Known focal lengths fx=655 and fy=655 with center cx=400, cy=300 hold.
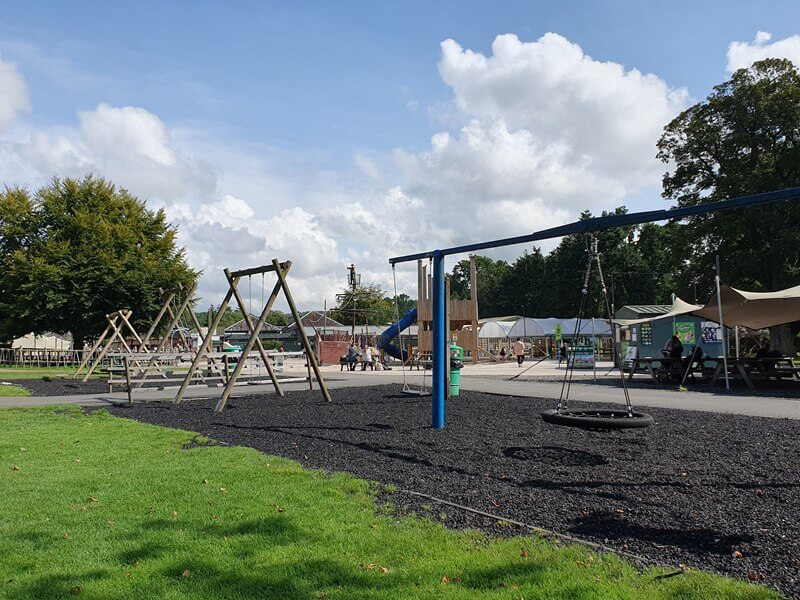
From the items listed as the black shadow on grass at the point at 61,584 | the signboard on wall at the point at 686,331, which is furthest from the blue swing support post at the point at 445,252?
the signboard on wall at the point at 686,331

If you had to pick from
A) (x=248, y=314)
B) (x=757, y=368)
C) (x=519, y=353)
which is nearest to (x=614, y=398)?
(x=757, y=368)

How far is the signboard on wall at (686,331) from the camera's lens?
31.8 meters

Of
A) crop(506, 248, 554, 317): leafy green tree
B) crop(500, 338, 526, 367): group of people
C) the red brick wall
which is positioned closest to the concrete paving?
crop(500, 338, 526, 367): group of people

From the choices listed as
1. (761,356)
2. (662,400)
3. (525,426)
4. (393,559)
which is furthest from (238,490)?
(761,356)

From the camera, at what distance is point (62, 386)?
2006 centimetres

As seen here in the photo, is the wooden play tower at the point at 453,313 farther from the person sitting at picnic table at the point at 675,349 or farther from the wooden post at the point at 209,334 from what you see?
the wooden post at the point at 209,334

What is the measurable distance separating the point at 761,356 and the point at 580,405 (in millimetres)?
10284

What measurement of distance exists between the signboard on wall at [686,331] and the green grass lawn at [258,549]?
2921cm

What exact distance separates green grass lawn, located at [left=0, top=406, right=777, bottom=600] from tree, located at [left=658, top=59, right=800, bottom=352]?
32.3 metres

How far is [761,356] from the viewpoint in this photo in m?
20.9

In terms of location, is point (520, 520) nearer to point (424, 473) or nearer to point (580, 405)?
point (424, 473)

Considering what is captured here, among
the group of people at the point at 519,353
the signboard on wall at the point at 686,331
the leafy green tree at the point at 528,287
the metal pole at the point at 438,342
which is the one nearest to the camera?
the metal pole at the point at 438,342

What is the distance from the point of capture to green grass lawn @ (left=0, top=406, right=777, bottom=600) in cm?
371

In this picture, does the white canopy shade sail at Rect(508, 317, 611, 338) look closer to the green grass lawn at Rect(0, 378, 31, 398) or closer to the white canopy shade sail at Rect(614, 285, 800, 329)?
the white canopy shade sail at Rect(614, 285, 800, 329)
